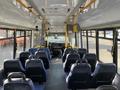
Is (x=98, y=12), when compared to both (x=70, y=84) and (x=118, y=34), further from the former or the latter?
(x=70, y=84)

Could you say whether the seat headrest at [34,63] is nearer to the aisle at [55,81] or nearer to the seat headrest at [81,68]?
the aisle at [55,81]

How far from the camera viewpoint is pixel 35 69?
747 cm

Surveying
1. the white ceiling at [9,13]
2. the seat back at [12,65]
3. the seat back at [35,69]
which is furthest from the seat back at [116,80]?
the white ceiling at [9,13]

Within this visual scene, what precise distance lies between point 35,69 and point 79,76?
1703mm

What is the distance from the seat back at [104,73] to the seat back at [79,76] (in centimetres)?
23

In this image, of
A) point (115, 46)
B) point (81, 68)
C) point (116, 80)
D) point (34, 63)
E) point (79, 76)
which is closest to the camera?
point (81, 68)

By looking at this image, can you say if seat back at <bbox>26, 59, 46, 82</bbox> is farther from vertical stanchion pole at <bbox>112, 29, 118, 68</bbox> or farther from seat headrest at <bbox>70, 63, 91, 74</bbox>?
vertical stanchion pole at <bbox>112, 29, 118, 68</bbox>

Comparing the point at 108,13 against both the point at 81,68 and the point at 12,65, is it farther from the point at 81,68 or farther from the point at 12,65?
the point at 12,65

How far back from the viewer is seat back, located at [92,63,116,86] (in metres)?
6.01

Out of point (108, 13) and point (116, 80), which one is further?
point (116, 80)

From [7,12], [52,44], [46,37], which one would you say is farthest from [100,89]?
[52,44]

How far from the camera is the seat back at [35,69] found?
7410 mm

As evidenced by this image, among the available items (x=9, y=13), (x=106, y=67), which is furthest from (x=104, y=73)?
(x=9, y=13)

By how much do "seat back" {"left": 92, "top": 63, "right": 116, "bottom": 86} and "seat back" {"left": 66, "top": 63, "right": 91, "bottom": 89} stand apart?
9.1 inches
